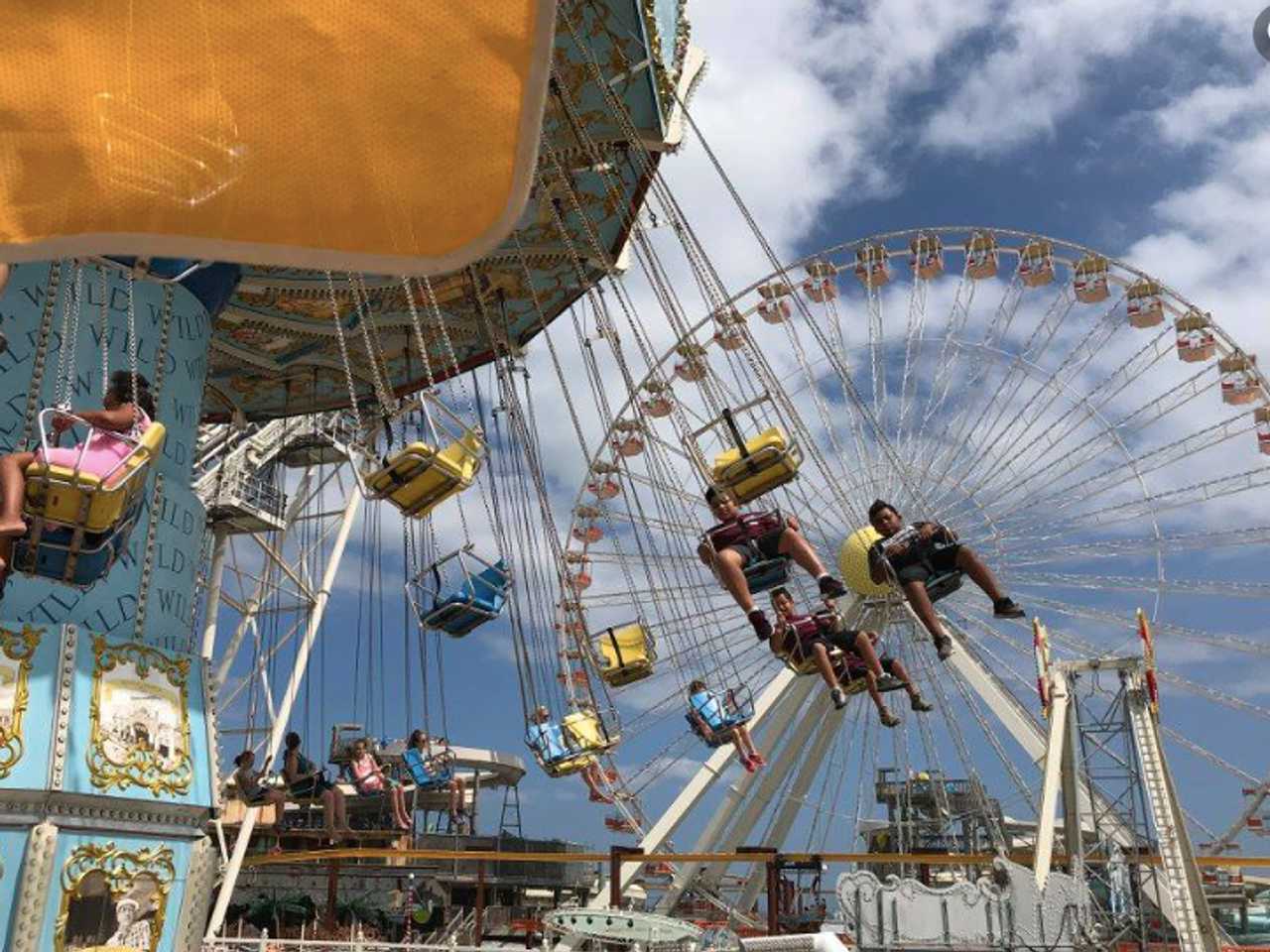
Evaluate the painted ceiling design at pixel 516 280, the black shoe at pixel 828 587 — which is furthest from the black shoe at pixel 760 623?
the painted ceiling design at pixel 516 280

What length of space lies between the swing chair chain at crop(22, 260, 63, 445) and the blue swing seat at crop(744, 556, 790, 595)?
6.05m

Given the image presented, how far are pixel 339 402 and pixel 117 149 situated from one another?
17.5 metres

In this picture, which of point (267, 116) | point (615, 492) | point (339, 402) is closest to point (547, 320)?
point (339, 402)

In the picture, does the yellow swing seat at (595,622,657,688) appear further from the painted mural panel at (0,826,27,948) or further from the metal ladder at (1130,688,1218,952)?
the painted mural panel at (0,826,27,948)

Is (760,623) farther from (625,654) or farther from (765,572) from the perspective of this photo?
(625,654)

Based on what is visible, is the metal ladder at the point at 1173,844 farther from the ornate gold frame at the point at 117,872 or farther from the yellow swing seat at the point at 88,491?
the ornate gold frame at the point at 117,872

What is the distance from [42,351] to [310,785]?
768 cm

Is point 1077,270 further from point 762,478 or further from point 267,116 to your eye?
point 267,116

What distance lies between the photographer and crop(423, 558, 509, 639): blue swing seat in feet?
45.6

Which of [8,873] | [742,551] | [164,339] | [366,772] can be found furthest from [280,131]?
[366,772]

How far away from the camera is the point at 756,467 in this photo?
31.8 ft

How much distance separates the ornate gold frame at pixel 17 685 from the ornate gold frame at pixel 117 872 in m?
0.95

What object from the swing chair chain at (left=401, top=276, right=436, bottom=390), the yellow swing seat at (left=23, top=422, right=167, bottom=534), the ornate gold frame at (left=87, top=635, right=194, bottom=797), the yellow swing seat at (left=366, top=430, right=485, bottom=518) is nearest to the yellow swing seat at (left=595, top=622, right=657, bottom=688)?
the swing chair chain at (left=401, top=276, right=436, bottom=390)

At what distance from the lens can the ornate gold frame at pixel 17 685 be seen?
9.46 m
